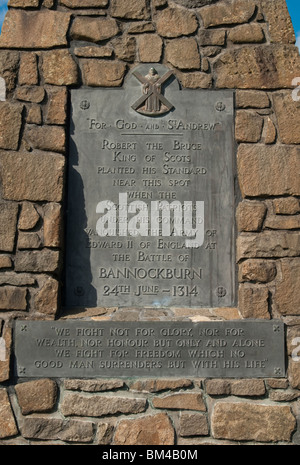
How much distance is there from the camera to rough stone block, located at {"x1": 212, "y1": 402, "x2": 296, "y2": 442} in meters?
3.36

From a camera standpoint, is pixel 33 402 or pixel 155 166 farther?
pixel 155 166

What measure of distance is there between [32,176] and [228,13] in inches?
74.4

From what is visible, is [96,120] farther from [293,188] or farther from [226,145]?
[293,188]

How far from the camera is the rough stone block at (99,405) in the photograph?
3.36 m

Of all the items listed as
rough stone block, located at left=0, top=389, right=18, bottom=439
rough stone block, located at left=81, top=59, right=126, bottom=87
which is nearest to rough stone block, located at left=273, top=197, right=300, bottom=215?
rough stone block, located at left=81, top=59, right=126, bottom=87

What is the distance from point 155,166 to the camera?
3.75 meters

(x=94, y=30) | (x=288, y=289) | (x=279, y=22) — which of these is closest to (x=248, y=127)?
(x=279, y=22)

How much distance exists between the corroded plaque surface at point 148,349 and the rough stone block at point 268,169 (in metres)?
0.94

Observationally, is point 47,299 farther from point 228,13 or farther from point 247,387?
point 228,13

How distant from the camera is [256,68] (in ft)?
12.4

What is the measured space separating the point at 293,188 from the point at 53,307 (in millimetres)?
1869

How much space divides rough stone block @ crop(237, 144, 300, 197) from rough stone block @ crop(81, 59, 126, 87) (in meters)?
1.04
